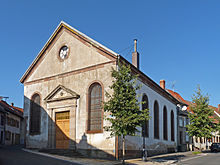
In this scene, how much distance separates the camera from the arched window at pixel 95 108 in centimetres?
1980

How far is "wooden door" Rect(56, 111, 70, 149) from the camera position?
21.3 m

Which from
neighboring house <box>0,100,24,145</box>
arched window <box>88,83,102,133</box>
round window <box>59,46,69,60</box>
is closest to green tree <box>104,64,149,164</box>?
arched window <box>88,83,102,133</box>

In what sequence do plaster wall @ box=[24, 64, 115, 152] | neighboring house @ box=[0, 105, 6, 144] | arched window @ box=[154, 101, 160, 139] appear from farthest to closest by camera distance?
neighboring house @ box=[0, 105, 6, 144] < arched window @ box=[154, 101, 160, 139] < plaster wall @ box=[24, 64, 115, 152]

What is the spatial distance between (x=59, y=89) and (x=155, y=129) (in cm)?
1114

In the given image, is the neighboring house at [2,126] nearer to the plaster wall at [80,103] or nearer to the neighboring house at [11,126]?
the neighboring house at [11,126]

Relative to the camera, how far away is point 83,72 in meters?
21.5

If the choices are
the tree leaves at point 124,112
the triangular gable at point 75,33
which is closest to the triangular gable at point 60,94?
the triangular gable at point 75,33

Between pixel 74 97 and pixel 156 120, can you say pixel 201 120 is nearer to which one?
pixel 156 120

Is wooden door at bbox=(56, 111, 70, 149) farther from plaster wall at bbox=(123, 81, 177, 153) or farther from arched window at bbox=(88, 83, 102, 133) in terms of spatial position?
plaster wall at bbox=(123, 81, 177, 153)

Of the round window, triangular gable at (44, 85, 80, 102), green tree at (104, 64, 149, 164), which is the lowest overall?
green tree at (104, 64, 149, 164)

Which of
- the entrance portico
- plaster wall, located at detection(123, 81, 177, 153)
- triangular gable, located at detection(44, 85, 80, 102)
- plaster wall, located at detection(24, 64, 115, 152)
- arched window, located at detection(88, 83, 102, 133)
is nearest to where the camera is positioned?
plaster wall, located at detection(24, 64, 115, 152)

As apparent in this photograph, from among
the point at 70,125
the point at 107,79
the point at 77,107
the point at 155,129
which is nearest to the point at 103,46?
the point at 107,79

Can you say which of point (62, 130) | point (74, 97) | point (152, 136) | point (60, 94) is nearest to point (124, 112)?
point (74, 97)

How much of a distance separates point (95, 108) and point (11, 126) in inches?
1102
